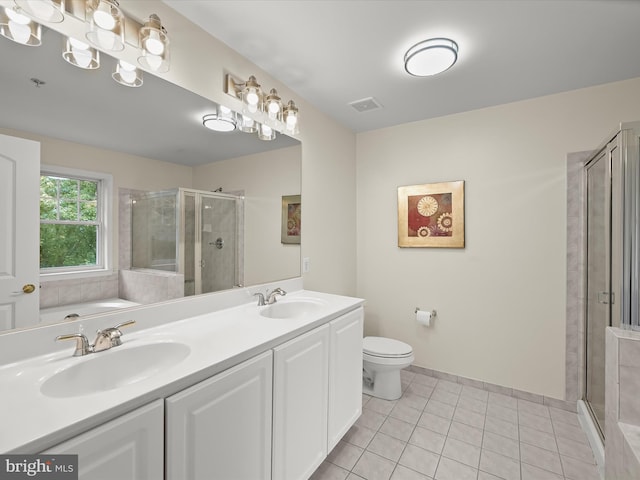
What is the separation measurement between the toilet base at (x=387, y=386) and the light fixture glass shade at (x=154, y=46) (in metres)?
2.46

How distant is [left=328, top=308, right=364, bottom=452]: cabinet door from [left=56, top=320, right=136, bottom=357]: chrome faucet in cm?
99

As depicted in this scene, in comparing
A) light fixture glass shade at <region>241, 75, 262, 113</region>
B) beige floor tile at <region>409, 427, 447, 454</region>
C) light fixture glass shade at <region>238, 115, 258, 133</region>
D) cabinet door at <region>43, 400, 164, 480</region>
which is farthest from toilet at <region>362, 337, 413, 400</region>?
light fixture glass shade at <region>241, 75, 262, 113</region>

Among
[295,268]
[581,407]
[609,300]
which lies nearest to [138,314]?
[295,268]

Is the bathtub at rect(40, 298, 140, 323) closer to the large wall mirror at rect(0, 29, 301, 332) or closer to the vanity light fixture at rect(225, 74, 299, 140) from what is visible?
the large wall mirror at rect(0, 29, 301, 332)

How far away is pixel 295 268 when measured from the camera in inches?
89.3

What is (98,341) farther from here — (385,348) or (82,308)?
(385,348)

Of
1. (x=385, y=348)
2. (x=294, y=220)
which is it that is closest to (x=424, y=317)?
(x=385, y=348)

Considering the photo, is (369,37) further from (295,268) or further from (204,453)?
(204,453)

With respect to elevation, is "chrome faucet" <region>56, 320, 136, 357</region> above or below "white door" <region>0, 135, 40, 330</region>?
below

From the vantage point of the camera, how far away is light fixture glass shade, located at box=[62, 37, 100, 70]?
112 centimetres

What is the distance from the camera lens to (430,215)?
2.68 meters

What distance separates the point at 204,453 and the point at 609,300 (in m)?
2.16

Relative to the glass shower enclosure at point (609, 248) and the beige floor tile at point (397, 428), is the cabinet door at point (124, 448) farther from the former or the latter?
the glass shower enclosure at point (609, 248)

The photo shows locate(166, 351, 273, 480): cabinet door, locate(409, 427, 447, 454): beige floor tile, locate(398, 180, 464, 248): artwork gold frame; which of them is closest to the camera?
locate(166, 351, 273, 480): cabinet door
